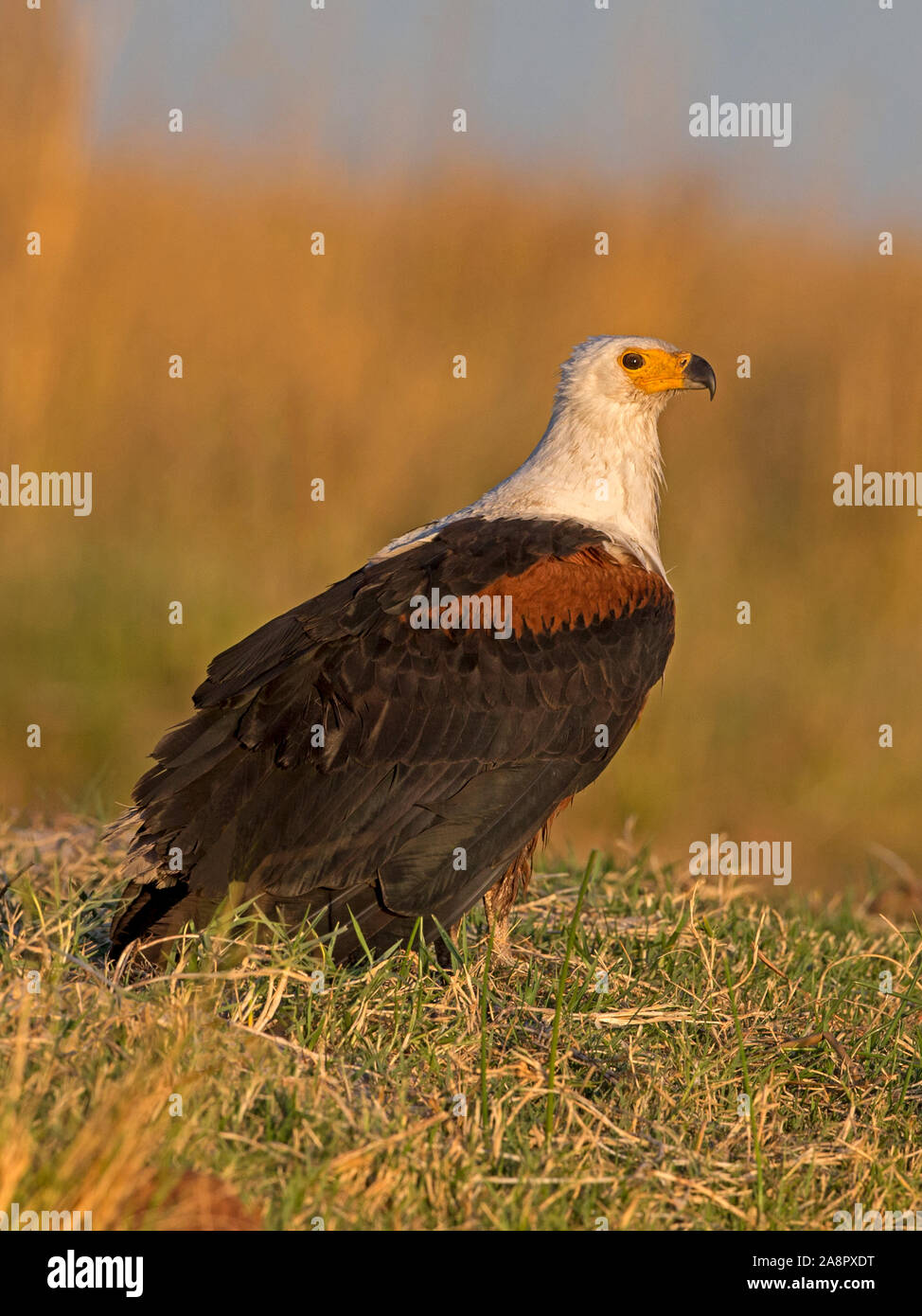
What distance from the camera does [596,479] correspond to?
15.9 feet

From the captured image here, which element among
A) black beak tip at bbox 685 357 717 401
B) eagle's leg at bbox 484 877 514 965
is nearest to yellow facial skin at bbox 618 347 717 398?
black beak tip at bbox 685 357 717 401

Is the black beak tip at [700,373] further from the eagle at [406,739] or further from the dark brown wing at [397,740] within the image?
the dark brown wing at [397,740]

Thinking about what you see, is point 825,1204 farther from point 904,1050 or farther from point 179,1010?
point 179,1010

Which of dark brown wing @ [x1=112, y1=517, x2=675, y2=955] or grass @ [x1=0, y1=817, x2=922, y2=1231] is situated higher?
dark brown wing @ [x1=112, y1=517, x2=675, y2=955]

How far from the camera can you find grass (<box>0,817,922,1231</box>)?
269 centimetres

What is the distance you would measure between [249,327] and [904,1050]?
265 inches

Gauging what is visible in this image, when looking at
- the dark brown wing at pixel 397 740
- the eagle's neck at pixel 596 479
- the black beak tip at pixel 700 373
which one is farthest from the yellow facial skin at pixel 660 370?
the dark brown wing at pixel 397 740

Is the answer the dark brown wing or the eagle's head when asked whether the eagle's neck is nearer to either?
the eagle's head

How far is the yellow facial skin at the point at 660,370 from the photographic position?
5.04 meters

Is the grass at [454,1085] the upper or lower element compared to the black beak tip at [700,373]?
lower

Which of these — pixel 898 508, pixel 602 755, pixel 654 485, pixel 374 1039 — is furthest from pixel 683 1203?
pixel 898 508

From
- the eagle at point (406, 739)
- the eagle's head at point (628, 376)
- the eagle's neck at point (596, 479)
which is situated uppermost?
the eagle's head at point (628, 376)

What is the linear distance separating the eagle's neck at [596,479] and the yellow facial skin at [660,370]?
10 cm

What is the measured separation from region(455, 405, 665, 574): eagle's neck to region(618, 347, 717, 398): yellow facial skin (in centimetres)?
10
